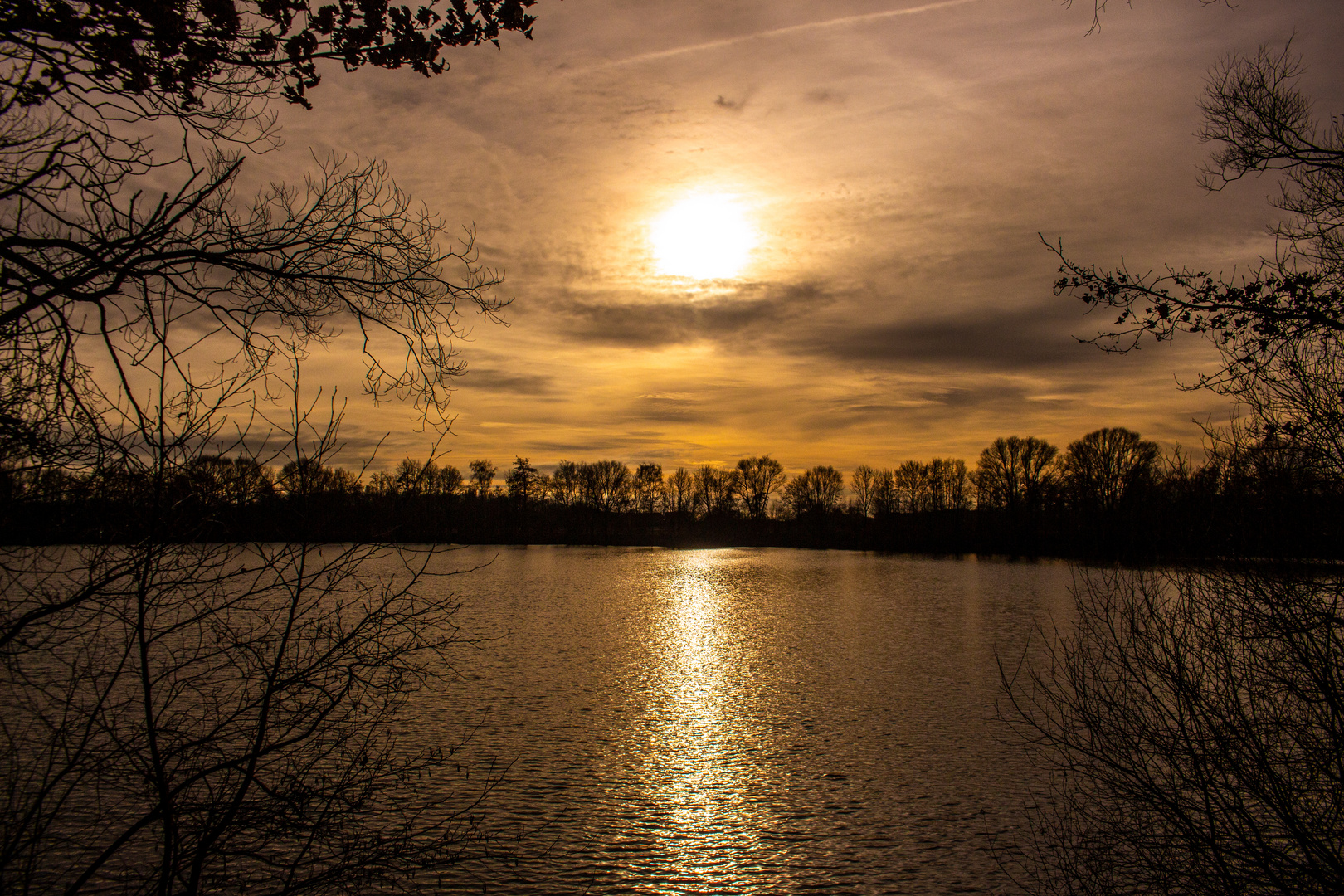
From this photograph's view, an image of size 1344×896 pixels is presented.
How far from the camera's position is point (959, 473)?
88.0 meters

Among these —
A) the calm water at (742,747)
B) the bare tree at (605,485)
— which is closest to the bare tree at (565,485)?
the bare tree at (605,485)

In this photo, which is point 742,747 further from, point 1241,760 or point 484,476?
point 484,476

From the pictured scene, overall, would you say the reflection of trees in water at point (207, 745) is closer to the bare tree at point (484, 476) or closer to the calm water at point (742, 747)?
the calm water at point (742, 747)

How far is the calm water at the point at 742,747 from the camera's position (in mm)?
7348

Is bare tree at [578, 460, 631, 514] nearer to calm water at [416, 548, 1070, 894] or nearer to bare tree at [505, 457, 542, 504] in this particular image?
bare tree at [505, 457, 542, 504]

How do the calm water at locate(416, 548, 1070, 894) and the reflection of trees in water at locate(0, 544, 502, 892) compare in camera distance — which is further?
the calm water at locate(416, 548, 1070, 894)

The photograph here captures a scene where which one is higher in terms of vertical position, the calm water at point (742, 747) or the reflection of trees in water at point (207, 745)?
the reflection of trees in water at point (207, 745)

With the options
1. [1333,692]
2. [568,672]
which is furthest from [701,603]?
[1333,692]

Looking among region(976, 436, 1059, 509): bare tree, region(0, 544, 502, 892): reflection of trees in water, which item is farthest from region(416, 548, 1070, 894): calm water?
region(976, 436, 1059, 509): bare tree

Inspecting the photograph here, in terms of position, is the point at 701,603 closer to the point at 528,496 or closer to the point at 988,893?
the point at 988,893

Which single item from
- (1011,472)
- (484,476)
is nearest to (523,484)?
(484,476)

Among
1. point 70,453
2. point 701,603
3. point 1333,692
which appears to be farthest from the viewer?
point 701,603

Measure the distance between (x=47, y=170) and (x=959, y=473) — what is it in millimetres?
92832

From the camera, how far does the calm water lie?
24.1 feet
